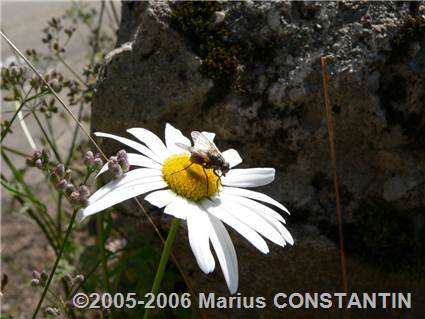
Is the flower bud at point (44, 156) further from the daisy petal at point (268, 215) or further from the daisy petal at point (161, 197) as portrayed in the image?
the daisy petal at point (268, 215)

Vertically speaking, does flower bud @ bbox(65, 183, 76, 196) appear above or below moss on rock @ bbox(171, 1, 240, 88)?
below

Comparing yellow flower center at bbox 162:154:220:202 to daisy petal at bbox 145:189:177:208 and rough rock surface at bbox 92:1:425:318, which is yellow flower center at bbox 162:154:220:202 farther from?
rough rock surface at bbox 92:1:425:318

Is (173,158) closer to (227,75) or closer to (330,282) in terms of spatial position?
(227,75)

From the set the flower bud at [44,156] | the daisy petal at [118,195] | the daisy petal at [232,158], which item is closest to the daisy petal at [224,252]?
the daisy petal at [118,195]

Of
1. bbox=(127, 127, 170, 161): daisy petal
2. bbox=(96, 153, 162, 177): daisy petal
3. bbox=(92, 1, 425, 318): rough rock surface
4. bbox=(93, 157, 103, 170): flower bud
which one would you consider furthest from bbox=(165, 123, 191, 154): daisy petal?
bbox=(92, 1, 425, 318): rough rock surface

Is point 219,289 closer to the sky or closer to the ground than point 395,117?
closer to the ground

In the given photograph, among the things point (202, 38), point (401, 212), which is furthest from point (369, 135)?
point (202, 38)
